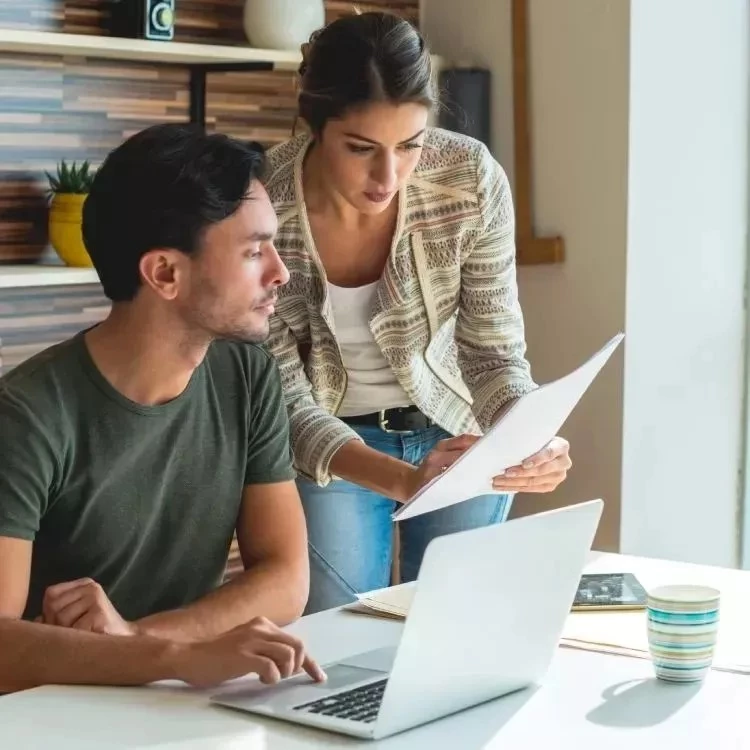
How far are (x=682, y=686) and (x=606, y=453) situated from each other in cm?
176

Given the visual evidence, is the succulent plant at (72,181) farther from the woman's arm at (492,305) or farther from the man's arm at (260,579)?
the man's arm at (260,579)

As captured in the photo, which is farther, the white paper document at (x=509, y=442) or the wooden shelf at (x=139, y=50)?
the wooden shelf at (x=139, y=50)

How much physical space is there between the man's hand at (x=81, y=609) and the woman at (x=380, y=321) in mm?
589

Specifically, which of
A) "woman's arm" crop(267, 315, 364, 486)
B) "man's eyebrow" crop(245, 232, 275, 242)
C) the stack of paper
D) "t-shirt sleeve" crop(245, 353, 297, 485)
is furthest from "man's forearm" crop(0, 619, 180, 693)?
"woman's arm" crop(267, 315, 364, 486)

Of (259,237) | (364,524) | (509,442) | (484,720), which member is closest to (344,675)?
(484,720)

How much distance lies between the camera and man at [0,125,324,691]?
1664mm

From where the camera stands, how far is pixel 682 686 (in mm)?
1439

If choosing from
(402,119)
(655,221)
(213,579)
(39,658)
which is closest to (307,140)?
(402,119)

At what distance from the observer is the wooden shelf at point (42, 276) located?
107 inches

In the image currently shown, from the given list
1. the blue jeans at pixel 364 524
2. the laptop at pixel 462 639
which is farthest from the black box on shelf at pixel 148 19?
the laptop at pixel 462 639

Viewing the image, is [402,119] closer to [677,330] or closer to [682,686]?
[682,686]

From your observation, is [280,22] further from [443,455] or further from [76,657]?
[76,657]

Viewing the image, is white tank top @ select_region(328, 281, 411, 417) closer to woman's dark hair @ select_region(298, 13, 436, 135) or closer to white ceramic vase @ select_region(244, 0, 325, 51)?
woman's dark hair @ select_region(298, 13, 436, 135)

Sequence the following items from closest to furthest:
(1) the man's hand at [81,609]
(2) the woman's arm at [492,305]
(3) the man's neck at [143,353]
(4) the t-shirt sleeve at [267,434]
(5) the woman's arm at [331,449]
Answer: (1) the man's hand at [81,609], (3) the man's neck at [143,353], (4) the t-shirt sleeve at [267,434], (5) the woman's arm at [331,449], (2) the woman's arm at [492,305]
